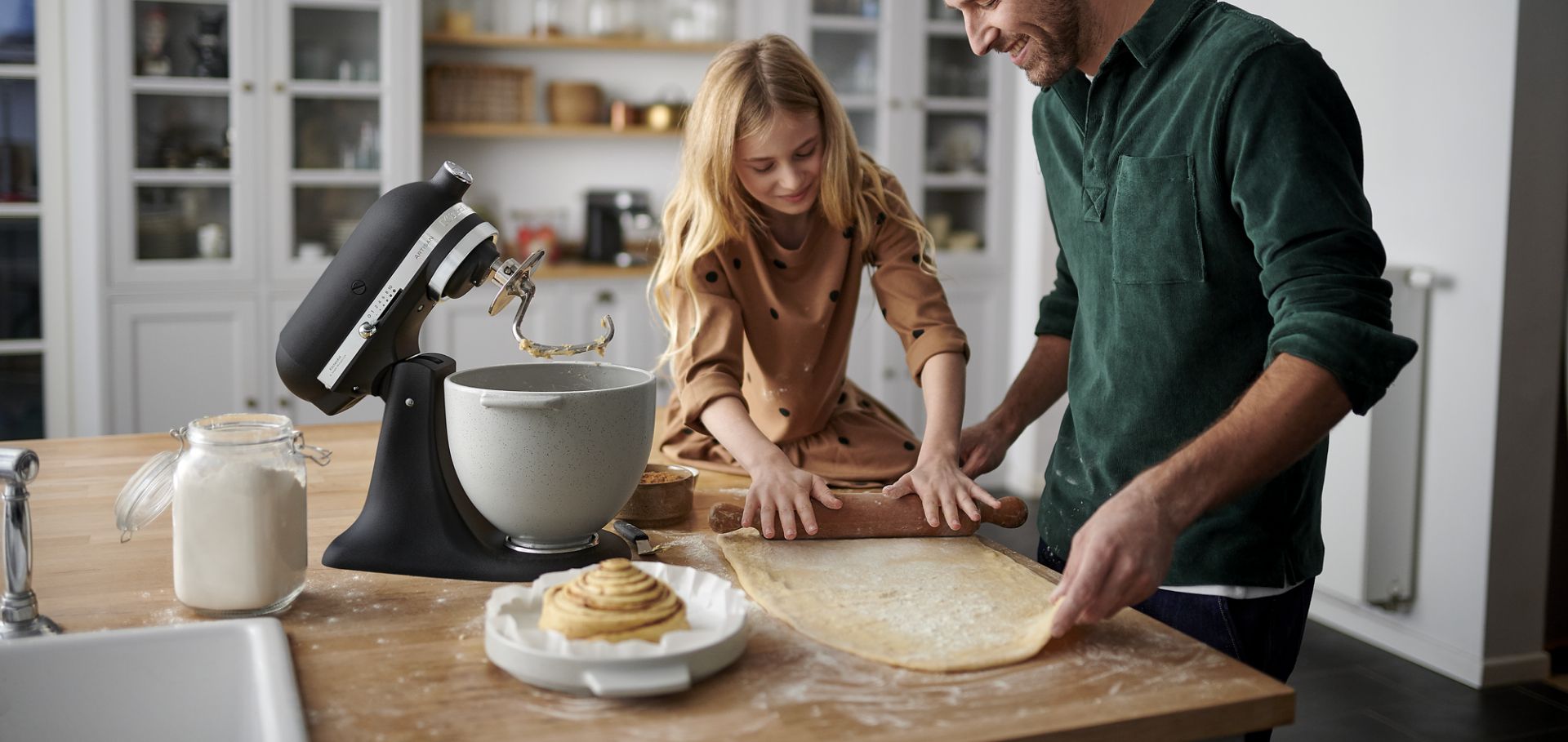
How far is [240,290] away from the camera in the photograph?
4.10m

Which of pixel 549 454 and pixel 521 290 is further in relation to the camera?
pixel 521 290

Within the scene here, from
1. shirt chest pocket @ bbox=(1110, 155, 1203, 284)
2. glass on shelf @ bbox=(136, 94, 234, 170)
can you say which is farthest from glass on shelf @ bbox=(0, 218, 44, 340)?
shirt chest pocket @ bbox=(1110, 155, 1203, 284)

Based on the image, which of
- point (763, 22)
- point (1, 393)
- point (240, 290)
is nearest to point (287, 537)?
point (240, 290)

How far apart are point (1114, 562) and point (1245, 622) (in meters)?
0.48

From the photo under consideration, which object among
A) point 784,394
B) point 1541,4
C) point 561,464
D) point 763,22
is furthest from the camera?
point 763,22

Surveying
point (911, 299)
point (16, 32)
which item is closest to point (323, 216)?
point (16, 32)

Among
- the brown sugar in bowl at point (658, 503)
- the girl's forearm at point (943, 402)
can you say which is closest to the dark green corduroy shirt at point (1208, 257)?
the girl's forearm at point (943, 402)

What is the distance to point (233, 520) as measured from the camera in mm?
1045

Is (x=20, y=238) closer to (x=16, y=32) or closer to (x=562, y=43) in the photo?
(x=16, y=32)

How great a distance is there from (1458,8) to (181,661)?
2.92 m

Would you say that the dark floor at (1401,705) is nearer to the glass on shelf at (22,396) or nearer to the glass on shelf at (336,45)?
the glass on shelf at (336,45)

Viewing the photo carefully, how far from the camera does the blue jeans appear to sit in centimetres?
137

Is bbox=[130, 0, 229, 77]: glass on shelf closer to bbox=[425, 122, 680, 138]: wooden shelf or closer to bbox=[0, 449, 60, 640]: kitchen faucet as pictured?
bbox=[425, 122, 680, 138]: wooden shelf

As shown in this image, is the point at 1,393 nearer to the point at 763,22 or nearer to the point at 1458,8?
the point at 763,22
